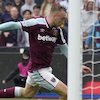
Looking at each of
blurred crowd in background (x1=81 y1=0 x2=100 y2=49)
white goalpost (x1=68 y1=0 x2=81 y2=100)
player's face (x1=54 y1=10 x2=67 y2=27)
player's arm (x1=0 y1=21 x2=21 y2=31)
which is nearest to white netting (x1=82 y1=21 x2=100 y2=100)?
blurred crowd in background (x1=81 y1=0 x2=100 y2=49)

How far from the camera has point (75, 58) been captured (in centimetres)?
458

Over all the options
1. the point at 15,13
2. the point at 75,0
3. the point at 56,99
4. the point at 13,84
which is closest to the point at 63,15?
the point at 75,0

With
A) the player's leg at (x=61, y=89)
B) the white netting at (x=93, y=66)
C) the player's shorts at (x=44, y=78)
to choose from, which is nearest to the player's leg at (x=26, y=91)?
the player's shorts at (x=44, y=78)

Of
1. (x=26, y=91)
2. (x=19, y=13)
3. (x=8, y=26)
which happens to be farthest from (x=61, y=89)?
(x=19, y=13)

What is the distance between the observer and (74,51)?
4590 millimetres

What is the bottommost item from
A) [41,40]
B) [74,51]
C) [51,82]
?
[51,82]

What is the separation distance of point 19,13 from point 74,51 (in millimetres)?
7271

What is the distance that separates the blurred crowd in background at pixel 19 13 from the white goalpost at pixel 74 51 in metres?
6.24

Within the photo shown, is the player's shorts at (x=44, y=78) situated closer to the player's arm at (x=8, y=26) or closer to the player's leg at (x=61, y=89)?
the player's leg at (x=61, y=89)

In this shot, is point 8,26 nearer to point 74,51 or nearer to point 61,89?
point 61,89

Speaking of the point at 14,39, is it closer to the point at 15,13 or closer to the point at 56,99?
the point at 15,13

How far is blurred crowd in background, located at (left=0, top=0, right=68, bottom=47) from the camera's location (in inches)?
444

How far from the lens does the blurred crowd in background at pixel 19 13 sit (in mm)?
11266

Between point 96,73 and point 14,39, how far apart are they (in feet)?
6.92
